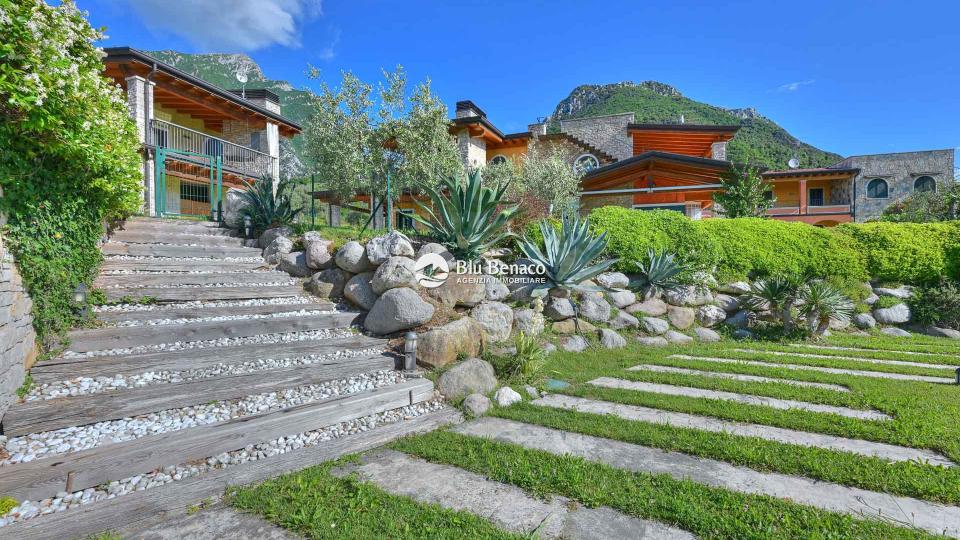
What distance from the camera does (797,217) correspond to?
66.0 ft

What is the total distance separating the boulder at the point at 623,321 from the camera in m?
7.00

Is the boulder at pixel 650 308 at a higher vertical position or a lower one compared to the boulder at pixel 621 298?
lower

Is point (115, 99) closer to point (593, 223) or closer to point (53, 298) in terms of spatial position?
point (53, 298)

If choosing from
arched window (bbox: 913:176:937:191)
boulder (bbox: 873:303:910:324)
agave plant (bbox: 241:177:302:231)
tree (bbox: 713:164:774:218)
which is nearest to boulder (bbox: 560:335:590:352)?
agave plant (bbox: 241:177:302:231)

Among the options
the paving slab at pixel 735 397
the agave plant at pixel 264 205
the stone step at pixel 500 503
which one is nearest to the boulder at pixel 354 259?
the agave plant at pixel 264 205

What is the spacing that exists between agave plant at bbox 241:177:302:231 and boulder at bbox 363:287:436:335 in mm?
3222

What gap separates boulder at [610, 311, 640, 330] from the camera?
23.0 feet

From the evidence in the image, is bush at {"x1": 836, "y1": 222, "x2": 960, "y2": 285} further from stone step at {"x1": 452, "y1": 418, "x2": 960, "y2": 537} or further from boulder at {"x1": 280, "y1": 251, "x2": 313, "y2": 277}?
boulder at {"x1": 280, "y1": 251, "x2": 313, "y2": 277}

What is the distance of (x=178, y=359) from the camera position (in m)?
3.56

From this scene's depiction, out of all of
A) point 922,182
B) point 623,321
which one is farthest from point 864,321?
point 922,182

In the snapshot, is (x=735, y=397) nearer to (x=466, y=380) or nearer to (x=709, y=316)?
(x=466, y=380)

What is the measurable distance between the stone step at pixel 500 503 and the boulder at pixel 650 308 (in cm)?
551

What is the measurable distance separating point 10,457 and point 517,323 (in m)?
4.77

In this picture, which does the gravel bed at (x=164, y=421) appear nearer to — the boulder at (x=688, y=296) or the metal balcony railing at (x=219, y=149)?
the boulder at (x=688, y=296)
